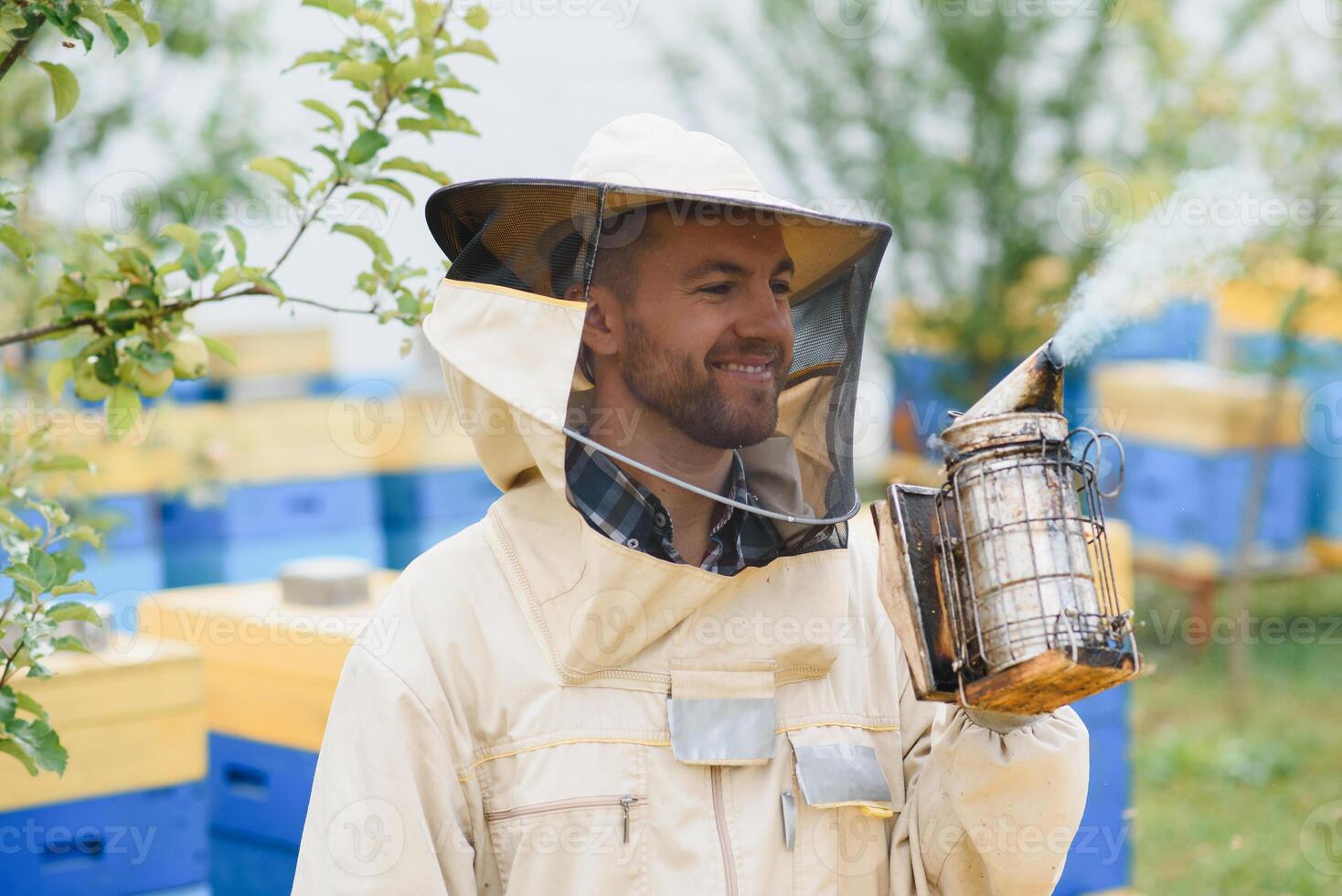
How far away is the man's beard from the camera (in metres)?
1.93

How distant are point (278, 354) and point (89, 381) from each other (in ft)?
17.1

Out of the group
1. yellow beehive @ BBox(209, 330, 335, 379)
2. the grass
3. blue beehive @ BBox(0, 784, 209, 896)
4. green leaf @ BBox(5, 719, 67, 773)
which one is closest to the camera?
green leaf @ BBox(5, 719, 67, 773)

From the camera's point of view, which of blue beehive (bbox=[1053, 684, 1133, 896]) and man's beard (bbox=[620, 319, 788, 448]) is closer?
man's beard (bbox=[620, 319, 788, 448])

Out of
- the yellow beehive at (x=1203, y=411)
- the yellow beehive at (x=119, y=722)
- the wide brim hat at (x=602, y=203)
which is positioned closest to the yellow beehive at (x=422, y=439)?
the yellow beehive at (x=1203, y=411)

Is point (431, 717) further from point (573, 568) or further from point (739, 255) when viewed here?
point (739, 255)

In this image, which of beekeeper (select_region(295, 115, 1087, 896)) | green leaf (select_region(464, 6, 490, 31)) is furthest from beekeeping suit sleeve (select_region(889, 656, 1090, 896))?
green leaf (select_region(464, 6, 490, 31))

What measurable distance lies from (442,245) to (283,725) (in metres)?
1.39

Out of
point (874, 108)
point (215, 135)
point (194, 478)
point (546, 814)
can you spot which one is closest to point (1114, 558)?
point (546, 814)

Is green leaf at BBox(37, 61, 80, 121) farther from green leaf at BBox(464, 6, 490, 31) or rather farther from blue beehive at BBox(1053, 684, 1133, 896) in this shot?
blue beehive at BBox(1053, 684, 1133, 896)

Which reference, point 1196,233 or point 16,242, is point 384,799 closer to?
point 16,242

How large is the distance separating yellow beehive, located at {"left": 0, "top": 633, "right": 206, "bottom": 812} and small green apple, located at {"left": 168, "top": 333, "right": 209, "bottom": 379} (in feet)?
2.64

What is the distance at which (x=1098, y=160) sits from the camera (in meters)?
7.11

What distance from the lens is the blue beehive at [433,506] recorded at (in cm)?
684

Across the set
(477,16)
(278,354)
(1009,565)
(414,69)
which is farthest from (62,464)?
(278,354)
